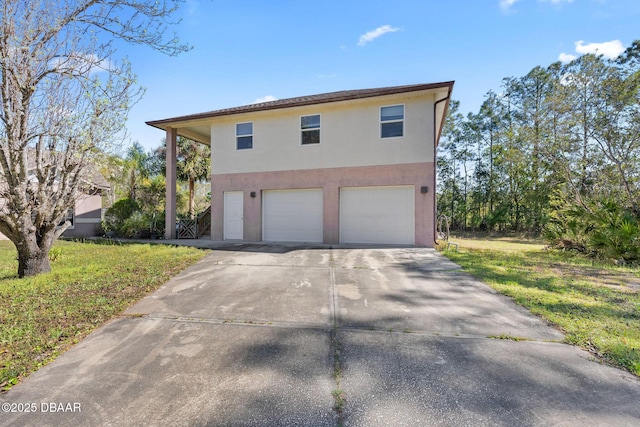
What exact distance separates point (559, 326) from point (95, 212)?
18.6m

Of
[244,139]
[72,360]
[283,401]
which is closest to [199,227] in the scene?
[244,139]

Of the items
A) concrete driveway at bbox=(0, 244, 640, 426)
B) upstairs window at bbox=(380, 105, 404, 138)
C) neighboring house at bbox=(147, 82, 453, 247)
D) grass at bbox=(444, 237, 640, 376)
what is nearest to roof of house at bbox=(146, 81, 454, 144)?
neighboring house at bbox=(147, 82, 453, 247)

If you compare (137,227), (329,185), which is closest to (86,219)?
(137,227)

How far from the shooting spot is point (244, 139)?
1174 cm

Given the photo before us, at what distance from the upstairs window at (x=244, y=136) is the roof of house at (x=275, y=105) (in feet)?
2.20

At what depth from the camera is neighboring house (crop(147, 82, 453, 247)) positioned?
384 inches

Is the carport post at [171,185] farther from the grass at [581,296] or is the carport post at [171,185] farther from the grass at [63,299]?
the grass at [581,296]

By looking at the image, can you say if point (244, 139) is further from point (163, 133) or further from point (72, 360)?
point (72, 360)

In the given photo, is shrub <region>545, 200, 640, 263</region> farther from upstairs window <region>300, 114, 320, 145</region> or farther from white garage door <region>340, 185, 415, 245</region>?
upstairs window <region>300, 114, 320, 145</region>

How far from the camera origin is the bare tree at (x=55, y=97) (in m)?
4.79

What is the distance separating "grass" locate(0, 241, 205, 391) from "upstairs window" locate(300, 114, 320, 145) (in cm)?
605

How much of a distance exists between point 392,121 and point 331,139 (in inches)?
89.6

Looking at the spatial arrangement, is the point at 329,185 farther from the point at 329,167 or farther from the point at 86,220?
the point at 86,220

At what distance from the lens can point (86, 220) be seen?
14453mm
